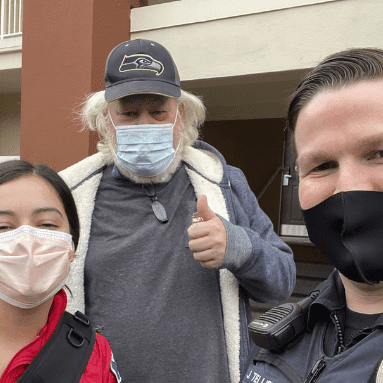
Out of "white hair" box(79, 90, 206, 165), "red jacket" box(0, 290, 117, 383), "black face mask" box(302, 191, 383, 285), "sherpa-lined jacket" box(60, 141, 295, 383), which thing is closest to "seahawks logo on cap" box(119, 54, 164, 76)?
"white hair" box(79, 90, 206, 165)

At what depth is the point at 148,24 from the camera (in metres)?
4.98

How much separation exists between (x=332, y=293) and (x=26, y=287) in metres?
0.87

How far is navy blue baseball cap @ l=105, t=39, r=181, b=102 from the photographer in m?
1.64

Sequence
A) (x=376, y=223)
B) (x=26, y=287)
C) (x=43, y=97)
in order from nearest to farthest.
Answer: (x=376, y=223)
(x=26, y=287)
(x=43, y=97)

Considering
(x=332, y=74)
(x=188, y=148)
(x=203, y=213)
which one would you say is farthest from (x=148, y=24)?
(x=332, y=74)

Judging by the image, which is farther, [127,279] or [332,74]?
[127,279]

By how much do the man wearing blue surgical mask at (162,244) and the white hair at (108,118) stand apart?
1 centimetres

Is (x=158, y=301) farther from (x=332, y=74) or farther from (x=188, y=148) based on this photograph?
(x=332, y=74)

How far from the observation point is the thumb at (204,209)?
139 cm

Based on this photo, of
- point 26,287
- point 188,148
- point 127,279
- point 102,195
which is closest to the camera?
point 26,287

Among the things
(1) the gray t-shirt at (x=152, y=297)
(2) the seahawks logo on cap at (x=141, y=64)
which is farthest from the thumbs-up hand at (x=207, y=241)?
(2) the seahawks logo on cap at (x=141, y=64)

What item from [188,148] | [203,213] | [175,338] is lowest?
[175,338]

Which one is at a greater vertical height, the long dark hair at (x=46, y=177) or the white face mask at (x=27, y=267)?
the long dark hair at (x=46, y=177)

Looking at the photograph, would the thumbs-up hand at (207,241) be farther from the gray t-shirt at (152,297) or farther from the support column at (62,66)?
the support column at (62,66)
